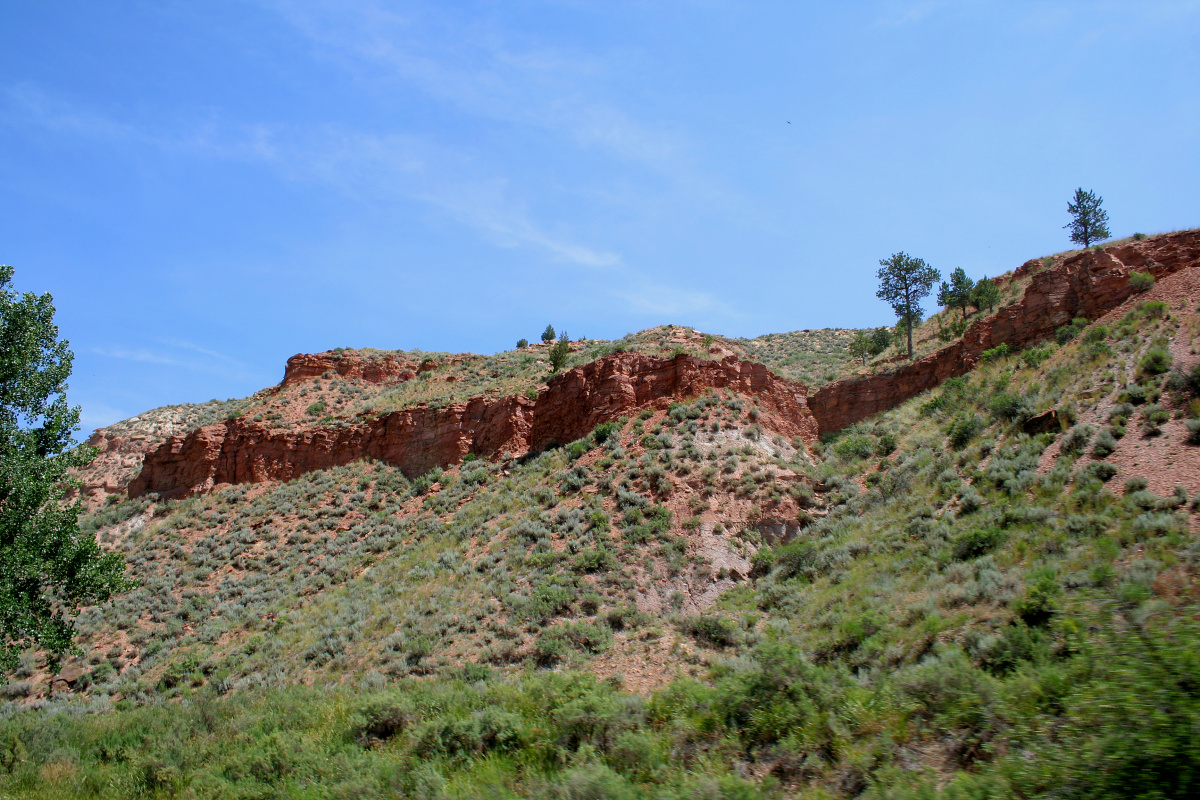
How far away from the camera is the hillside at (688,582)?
8.36 meters

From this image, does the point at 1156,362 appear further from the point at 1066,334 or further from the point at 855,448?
the point at 855,448

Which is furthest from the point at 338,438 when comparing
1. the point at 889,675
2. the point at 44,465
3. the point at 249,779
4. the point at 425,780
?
the point at 889,675

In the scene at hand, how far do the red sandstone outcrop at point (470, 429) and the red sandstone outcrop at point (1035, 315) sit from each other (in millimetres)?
2658

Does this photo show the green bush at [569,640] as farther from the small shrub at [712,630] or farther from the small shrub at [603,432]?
the small shrub at [603,432]

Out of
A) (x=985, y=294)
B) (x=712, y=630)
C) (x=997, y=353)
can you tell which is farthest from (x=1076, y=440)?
(x=985, y=294)

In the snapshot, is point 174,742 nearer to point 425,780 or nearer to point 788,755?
point 425,780

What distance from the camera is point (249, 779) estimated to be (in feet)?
36.4

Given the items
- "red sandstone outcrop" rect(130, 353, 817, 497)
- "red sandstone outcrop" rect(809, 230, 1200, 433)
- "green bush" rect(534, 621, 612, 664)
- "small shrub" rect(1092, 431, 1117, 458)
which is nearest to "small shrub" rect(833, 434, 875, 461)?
"red sandstone outcrop" rect(130, 353, 817, 497)

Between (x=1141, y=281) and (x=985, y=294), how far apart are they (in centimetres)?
999

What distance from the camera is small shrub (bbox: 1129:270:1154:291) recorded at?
77.8ft

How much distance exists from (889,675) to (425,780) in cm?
729

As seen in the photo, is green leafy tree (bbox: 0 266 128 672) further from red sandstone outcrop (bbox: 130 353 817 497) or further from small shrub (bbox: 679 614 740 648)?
red sandstone outcrop (bbox: 130 353 817 497)

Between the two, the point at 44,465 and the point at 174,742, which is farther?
the point at 44,465

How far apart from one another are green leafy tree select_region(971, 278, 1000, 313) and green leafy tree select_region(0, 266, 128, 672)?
36.6m
